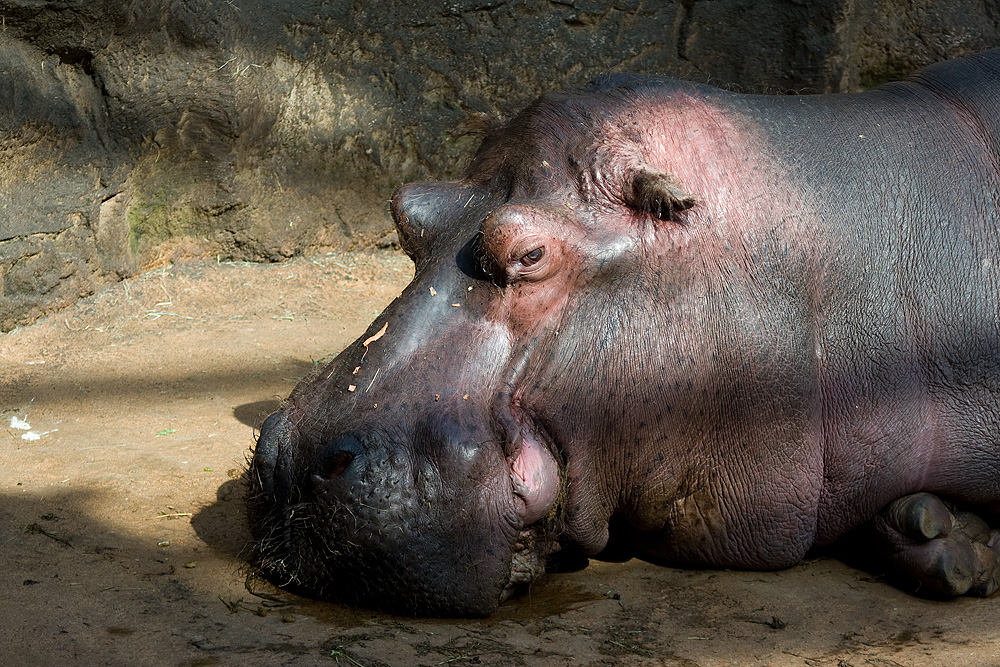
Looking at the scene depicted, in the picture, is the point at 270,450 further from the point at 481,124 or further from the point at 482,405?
the point at 481,124

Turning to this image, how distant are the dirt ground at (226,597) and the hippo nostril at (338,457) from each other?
16.6 inches

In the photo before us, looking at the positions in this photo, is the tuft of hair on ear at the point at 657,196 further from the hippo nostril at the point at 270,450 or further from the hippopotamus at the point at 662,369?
the hippo nostril at the point at 270,450

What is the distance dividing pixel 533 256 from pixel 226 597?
4.44ft

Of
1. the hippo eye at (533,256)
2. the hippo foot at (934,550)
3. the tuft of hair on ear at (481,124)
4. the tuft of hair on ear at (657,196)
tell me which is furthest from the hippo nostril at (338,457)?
the hippo foot at (934,550)

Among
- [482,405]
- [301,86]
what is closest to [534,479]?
[482,405]

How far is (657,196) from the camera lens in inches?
134

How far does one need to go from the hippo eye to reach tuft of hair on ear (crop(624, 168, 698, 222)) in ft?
1.19

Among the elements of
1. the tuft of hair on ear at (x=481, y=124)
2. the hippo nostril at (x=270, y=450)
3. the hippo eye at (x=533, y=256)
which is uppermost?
the tuft of hair on ear at (x=481, y=124)

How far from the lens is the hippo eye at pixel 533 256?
10.9 ft

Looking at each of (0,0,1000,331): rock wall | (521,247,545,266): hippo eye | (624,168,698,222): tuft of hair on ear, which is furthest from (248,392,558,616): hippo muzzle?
(0,0,1000,331): rock wall

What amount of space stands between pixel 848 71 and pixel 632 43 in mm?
1295

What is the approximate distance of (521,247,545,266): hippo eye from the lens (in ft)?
10.9

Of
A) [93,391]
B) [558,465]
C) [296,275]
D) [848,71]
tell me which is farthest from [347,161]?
[558,465]

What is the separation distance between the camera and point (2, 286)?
5.80m
